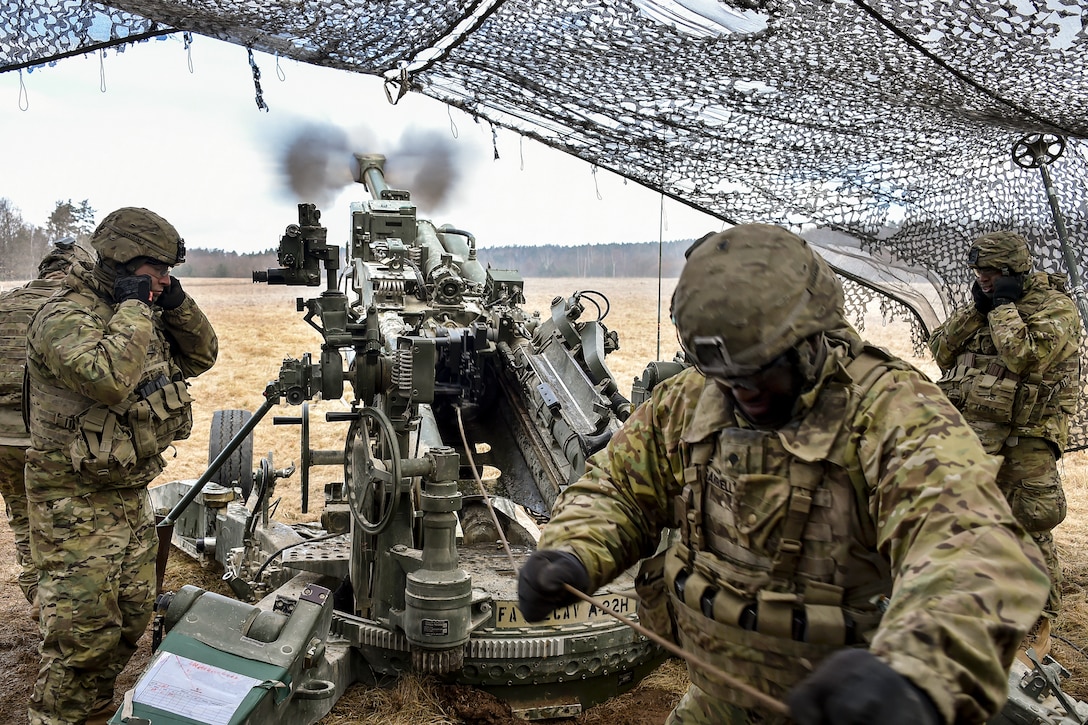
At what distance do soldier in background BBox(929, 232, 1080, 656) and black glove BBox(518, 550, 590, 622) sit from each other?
3693 mm

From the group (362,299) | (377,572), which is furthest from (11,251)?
(377,572)

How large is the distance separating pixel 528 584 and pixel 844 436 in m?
0.73

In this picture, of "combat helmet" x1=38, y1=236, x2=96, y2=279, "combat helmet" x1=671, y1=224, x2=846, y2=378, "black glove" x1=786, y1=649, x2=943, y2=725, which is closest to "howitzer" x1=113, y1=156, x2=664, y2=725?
"combat helmet" x1=671, y1=224, x2=846, y2=378

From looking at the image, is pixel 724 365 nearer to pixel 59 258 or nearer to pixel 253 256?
pixel 59 258

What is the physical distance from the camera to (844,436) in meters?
1.90

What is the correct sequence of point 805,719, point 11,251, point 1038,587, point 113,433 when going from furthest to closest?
point 11,251, point 113,433, point 1038,587, point 805,719

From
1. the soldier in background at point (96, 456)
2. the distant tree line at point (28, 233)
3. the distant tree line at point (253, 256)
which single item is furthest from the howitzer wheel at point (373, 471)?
the distant tree line at point (28, 233)

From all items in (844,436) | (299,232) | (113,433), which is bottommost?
(113,433)

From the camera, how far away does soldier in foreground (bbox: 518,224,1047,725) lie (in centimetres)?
156

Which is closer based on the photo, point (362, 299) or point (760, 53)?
point (760, 53)

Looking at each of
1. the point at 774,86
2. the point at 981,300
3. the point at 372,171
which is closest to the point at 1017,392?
the point at 981,300

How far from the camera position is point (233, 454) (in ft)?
22.1

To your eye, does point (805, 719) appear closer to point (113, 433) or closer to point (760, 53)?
point (113, 433)

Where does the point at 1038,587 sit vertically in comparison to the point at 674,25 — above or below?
below
